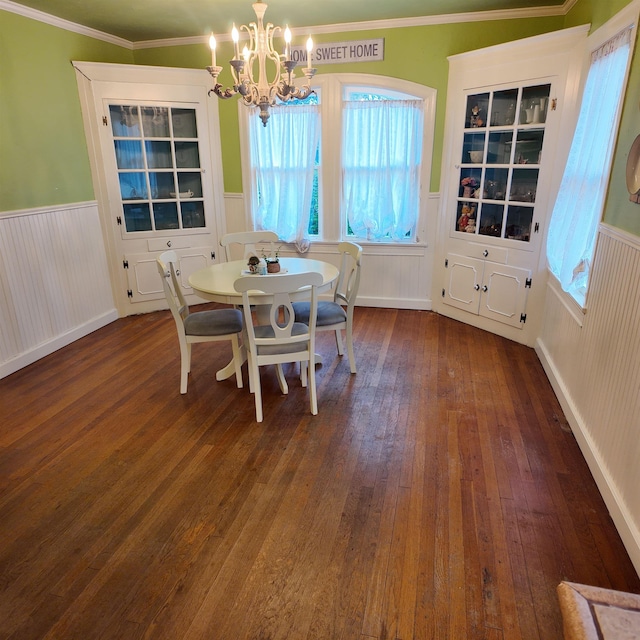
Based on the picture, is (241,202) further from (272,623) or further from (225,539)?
(272,623)

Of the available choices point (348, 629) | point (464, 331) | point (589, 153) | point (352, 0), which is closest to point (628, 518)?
point (348, 629)

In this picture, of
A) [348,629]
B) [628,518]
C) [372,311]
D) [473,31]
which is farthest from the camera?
[372,311]

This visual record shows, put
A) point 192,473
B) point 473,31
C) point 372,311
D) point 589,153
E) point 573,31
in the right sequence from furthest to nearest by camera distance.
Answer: point 372,311
point 473,31
point 573,31
point 589,153
point 192,473

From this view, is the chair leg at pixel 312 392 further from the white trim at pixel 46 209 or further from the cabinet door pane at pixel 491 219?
the white trim at pixel 46 209

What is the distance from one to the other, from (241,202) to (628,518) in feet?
13.9

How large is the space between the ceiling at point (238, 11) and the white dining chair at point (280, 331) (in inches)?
94.4

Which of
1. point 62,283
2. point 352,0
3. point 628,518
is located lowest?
point 628,518

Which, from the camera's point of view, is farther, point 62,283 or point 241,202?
point 241,202

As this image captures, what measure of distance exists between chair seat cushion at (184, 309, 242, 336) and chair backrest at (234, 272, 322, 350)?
245mm

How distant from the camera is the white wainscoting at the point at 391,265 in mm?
4582

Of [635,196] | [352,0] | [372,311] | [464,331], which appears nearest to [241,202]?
[372,311]

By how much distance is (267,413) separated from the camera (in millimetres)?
2846

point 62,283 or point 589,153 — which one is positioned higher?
point 589,153

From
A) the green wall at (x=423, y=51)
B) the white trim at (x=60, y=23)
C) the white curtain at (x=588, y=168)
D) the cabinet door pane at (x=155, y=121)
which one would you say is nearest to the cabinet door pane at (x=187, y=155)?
the cabinet door pane at (x=155, y=121)
